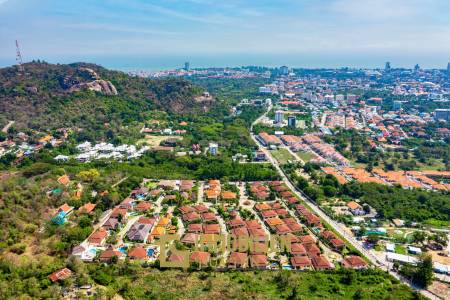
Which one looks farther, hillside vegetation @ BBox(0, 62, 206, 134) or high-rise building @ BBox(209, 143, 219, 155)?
hillside vegetation @ BBox(0, 62, 206, 134)

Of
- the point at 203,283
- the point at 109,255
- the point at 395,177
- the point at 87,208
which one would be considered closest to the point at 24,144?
the point at 87,208

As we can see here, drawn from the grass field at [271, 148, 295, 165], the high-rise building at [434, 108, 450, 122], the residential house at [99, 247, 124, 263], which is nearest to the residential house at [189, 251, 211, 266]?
the residential house at [99, 247, 124, 263]

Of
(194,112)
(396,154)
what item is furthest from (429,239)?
(194,112)

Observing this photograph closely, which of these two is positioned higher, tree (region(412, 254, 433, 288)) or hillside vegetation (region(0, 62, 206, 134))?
hillside vegetation (region(0, 62, 206, 134))

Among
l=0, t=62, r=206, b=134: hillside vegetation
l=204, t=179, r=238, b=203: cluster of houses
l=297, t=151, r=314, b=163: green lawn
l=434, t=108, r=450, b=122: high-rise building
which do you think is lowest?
l=204, t=179, r=238, b=203: cluster of houses

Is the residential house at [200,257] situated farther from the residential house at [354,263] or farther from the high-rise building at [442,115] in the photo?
the high-rise building at [442,115]

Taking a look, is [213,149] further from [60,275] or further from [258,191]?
[60,275]

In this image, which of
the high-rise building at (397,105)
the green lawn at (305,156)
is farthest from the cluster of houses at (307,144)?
the high-rise building at (397,105)

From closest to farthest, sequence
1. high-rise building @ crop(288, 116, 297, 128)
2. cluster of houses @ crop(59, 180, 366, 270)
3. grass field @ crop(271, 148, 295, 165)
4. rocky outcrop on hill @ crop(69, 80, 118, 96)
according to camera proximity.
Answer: cluster of houses @ crop(59, 180, 366, 270) < grass field @ crop(271, 148, 295, 165) < rocky outcrop on hill @ crop(69, 80, 118, 96) < high-rise building @ crop(288, 116, 297, 128)

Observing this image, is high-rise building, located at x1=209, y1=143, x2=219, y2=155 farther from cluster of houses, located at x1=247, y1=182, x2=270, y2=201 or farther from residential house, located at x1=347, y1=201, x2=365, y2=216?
residential house, located at x1=347, y1=201, x2=365, y2=216
